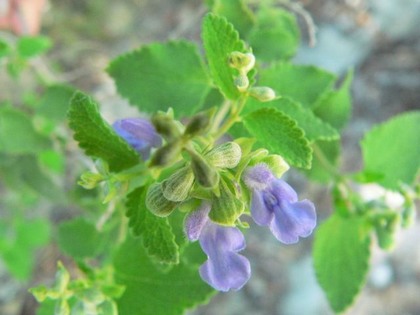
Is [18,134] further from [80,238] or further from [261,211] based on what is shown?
[261,211]

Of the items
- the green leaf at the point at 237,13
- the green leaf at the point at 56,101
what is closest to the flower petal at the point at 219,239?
the green leaf at the point at 237,13

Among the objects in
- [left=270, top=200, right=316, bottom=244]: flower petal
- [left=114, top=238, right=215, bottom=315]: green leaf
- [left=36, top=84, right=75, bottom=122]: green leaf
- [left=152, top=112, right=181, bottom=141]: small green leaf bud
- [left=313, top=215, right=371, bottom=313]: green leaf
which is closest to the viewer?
[left=152, top=112, right=181, bottom=141]: small green leaf bud

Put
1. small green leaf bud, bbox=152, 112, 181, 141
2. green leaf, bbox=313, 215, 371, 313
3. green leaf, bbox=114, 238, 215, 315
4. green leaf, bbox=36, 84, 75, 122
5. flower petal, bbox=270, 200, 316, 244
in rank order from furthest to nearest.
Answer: green leaf, bbox=36, 84, 75, 122
green leaf, bbox=313, 215, 371, 313
green leaf, bbox=114, 238, 215, 315
flower petal, bbox=270, 200, 316, 244
small green leaf bud, bbox=152, 112, 181, 141

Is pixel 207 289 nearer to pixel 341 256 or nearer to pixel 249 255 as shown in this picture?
pixel 341 256

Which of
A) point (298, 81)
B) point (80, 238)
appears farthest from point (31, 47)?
point (298, 81)

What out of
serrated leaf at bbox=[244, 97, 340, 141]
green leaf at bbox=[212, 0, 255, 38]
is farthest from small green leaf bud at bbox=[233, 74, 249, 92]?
green leaf at bbox=[212, 0, 255, 38]

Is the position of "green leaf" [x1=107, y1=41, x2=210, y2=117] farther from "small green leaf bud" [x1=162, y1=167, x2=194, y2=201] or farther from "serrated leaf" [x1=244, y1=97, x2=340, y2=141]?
"small green leaf bud" [x1=162, y1=167, x2=194, y2=201]

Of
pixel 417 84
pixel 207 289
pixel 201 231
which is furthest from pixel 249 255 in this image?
pixel 201 231
